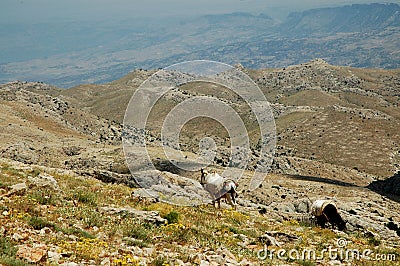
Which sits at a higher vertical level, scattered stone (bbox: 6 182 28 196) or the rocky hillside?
scattered stone (bbox: 6 182 28 196)

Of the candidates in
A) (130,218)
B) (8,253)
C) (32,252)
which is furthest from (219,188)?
(8,253)

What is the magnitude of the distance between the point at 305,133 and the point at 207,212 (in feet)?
409

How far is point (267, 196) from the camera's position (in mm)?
45781

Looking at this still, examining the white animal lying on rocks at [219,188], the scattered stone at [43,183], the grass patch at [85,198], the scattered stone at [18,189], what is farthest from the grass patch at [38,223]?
the white animal lying on rocks at [219,188]

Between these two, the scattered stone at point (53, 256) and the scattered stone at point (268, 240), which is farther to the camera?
the scattered stone at point (268, 240)

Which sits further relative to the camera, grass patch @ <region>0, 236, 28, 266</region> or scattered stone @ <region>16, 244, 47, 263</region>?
scattered stone @ <region>16, 244, 47, 263</region>

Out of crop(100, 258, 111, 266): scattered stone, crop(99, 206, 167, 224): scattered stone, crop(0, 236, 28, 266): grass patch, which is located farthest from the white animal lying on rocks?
crop(0, 236, 28, 266): grass patch

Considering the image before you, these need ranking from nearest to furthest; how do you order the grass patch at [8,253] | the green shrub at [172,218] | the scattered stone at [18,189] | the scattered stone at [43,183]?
the grass patch at [8,253] → the scattered stone at [18,189] → the green shrub at [172,218] → the scattered stone at [43,183]

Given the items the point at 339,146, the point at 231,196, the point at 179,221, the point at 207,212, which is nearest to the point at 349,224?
the point at 231,196

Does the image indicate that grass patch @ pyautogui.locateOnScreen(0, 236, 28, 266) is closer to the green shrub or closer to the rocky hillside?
the rocky hillside

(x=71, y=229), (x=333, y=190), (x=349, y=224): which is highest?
(x=71, y=229)

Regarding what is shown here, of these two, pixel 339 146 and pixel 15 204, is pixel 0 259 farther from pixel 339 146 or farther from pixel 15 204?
pixel 339 146

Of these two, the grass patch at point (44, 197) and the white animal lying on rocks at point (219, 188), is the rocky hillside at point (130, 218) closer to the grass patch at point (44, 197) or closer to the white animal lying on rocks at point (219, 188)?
the grass patch at point (44, 197)

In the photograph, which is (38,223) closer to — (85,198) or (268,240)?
(85,198)
